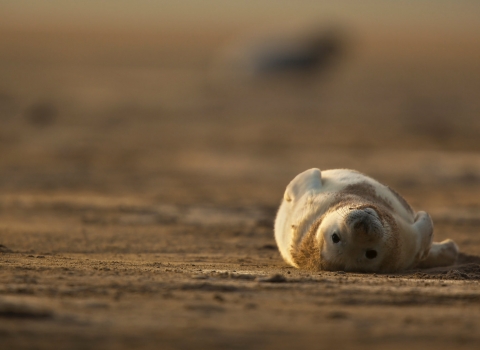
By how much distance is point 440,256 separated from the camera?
716 centimetres

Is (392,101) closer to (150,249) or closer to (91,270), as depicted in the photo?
(150,249)

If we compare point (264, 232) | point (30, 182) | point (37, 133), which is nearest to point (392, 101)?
point (37, 133)

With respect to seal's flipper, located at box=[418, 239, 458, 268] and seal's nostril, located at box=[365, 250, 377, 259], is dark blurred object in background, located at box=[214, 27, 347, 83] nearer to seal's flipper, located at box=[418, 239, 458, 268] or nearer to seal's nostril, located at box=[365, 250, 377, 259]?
seal's flipper, located at box=[418, 239, 458, 268]

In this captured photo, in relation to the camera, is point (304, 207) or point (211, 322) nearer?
point (211, 322)

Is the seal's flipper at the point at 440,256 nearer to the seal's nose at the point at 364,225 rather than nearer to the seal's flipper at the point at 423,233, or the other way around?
the seal's flipper at the point at 423,233

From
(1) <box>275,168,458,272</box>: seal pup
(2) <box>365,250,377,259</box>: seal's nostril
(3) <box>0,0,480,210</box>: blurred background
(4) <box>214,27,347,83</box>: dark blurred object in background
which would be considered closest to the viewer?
(1) <box>275,168,458,272</box>: seal pup

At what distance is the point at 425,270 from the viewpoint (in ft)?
22.2

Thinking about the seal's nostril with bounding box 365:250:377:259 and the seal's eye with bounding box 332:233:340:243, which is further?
the seal's nostril with bounding box 365:250:377:259

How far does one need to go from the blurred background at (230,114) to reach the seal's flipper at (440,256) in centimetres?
389

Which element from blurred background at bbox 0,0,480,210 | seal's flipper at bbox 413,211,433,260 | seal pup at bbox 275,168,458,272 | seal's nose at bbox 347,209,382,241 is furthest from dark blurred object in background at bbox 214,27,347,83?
seal's nose at bbox 347,209,382,241

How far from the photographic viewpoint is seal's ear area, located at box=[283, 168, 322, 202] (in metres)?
7.10

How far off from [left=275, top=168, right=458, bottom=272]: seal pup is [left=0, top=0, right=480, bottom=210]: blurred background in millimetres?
3753

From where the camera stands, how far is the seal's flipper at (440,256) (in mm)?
7145

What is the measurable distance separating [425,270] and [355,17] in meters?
55.8
